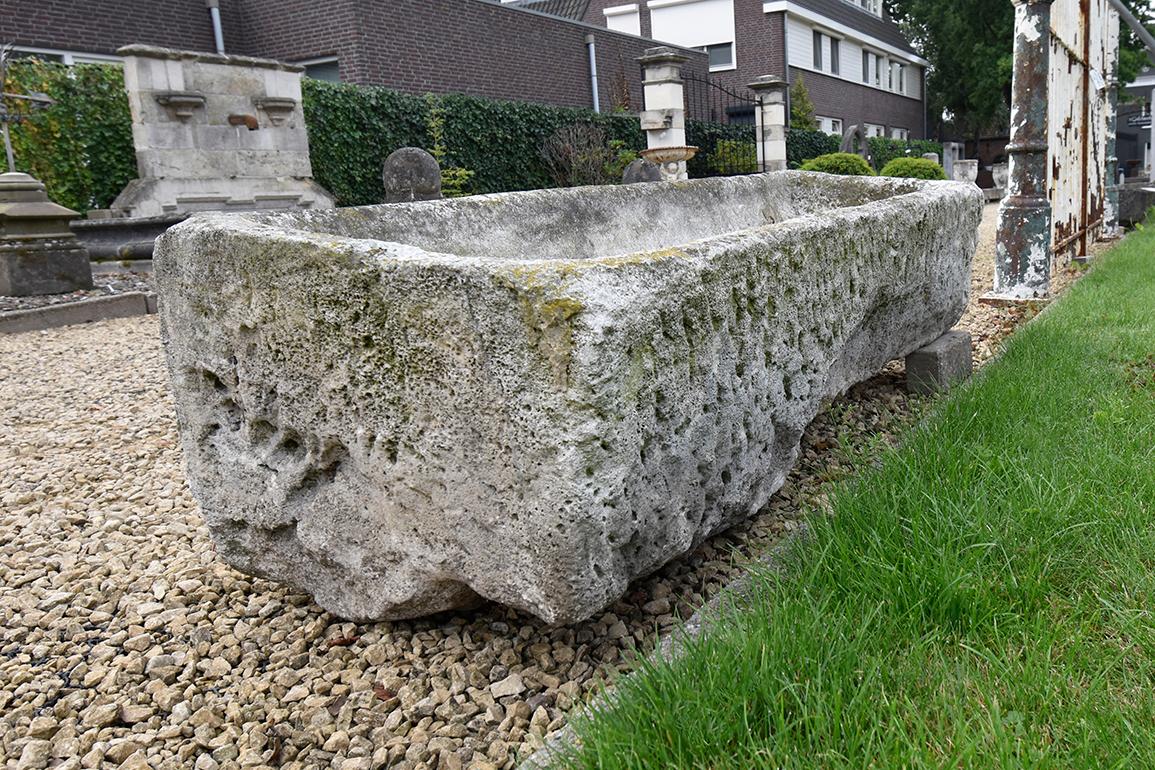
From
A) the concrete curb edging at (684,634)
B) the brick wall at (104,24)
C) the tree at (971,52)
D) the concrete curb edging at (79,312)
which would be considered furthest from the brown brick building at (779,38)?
the concrete curb edging at (684,634)

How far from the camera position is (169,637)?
216 cm

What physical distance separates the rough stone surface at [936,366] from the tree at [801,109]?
67.8 feet

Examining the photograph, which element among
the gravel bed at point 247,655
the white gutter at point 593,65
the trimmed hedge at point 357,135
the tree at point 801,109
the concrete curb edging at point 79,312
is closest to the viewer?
the gravel bed at point 247,655

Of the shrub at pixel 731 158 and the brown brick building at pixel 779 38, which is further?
the brown brick building at pixel 779 38

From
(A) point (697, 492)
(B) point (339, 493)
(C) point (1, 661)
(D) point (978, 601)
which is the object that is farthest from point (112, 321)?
(D) point (978, 601)

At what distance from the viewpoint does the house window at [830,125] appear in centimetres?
2636

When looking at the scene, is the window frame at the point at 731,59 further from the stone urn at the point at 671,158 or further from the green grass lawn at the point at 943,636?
the green grass lawn at the point at 943,636

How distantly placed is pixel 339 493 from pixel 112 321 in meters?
6.20

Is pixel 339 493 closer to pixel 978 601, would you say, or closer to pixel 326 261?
pixel 326 261

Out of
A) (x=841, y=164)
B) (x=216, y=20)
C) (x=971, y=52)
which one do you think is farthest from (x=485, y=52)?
(x=971, y=52)

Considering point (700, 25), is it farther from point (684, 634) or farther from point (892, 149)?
point (684, 634)

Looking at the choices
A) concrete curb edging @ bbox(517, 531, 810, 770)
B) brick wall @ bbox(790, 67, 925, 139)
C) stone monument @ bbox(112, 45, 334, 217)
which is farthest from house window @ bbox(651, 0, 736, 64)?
concrete curb edging @ bbox(517, 531, 810, 770)

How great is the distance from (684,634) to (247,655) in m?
1.09

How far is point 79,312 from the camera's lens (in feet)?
23.1
